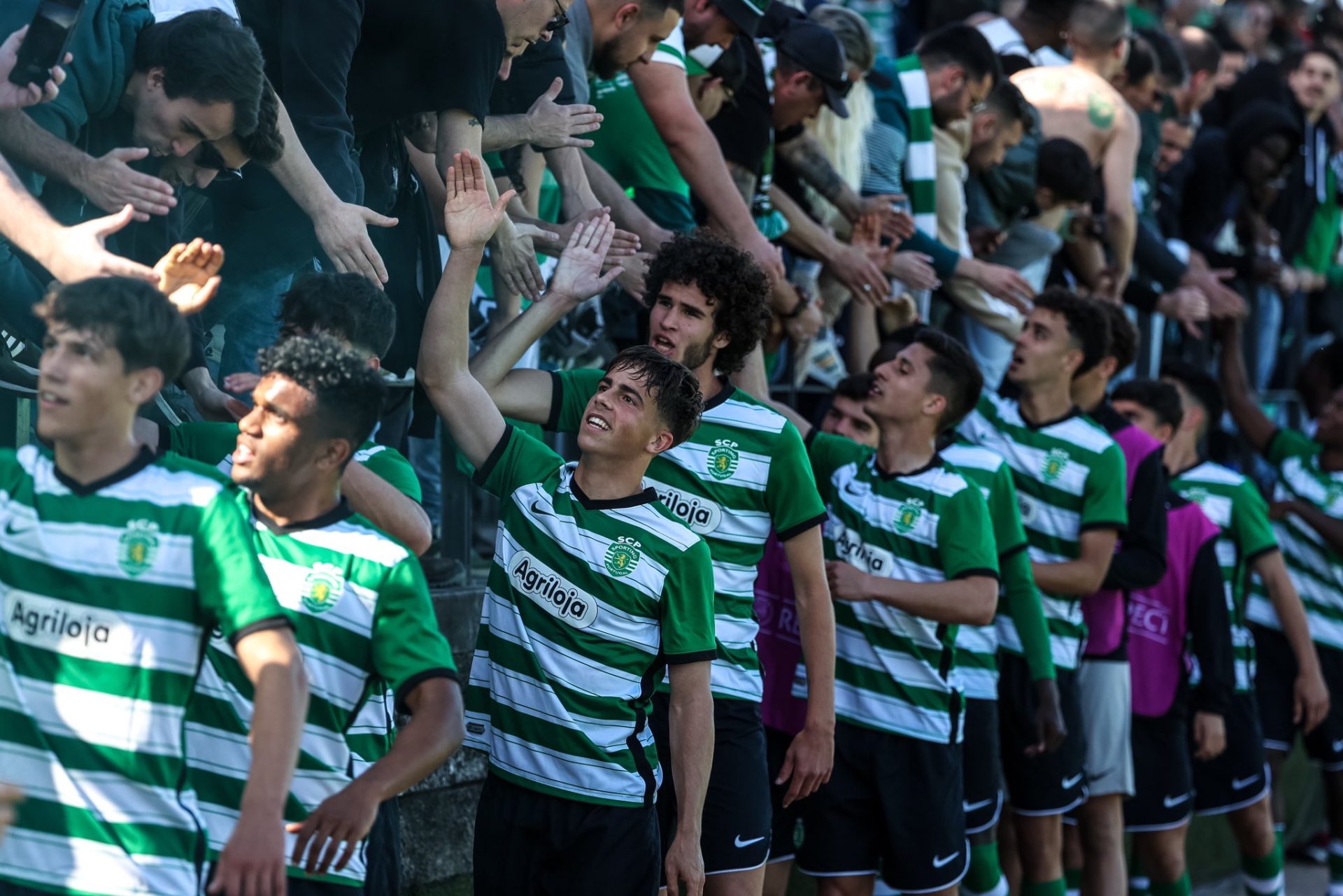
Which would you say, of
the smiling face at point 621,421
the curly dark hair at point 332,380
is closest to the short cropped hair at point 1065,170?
the smiling face at point 621,421

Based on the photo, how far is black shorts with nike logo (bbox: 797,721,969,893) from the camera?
5.22m

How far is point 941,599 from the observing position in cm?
516

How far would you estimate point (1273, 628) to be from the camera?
26.0ft

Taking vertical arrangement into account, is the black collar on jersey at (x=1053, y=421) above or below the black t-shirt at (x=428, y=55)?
below

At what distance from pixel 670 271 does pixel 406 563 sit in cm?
169

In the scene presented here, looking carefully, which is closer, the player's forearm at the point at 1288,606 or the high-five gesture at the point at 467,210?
the high-five gesture at the point at 467,210

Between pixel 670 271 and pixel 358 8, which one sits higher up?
pixel 358 8

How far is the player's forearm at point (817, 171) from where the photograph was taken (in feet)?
20.7

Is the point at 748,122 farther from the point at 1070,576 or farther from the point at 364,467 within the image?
the point at 364,467

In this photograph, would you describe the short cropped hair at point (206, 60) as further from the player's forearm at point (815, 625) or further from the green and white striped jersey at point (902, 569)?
the green and white striped jersey at point (902, 569)

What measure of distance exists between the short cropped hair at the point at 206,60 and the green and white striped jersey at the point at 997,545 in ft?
9.36

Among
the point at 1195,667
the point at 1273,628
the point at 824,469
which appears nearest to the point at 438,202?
the point at 824,469

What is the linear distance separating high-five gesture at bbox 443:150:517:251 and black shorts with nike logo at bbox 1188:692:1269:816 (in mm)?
4556

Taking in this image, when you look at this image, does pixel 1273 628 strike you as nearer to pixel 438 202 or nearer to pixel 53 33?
pixel 438 202
